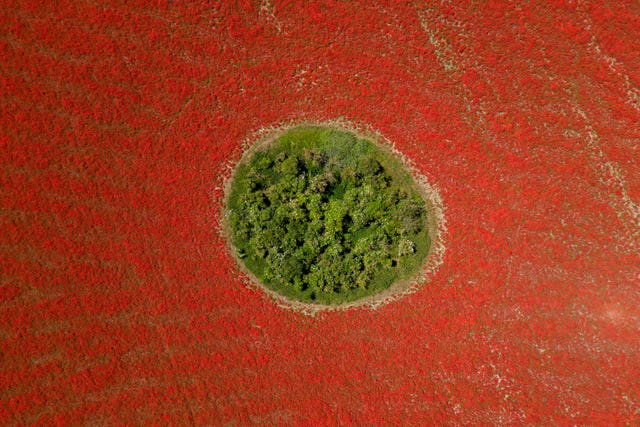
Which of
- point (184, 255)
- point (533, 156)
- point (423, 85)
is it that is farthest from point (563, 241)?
point (184, 255)

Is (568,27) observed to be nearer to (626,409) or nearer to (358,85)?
(358,85)

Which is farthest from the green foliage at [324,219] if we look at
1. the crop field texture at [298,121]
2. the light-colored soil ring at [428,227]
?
the crop field texture at [298,121]

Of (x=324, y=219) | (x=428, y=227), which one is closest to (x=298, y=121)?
(x=324, y=219)

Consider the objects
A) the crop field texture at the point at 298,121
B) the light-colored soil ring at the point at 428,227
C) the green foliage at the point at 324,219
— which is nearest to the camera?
the crop field texture at the point at 298,121

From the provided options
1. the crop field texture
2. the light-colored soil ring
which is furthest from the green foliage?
the crop field texture

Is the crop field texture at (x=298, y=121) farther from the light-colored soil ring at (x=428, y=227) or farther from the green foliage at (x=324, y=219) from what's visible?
the green foliage at (x=324, y=219)
